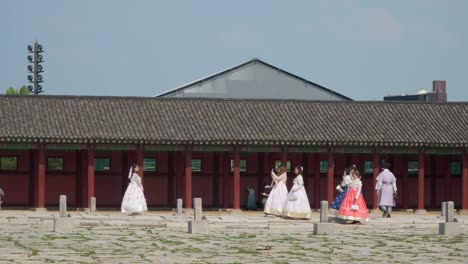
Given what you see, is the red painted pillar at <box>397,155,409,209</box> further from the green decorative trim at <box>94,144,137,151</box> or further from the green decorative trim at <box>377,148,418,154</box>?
the green decorative trim at <box>94,144,137,151</box>

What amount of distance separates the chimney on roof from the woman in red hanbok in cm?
5001

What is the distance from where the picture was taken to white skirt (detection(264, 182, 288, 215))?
128ft

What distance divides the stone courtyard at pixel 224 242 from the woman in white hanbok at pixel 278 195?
110 centimetres

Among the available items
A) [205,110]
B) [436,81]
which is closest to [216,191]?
[205,110]

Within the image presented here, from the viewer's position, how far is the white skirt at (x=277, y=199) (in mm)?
39156

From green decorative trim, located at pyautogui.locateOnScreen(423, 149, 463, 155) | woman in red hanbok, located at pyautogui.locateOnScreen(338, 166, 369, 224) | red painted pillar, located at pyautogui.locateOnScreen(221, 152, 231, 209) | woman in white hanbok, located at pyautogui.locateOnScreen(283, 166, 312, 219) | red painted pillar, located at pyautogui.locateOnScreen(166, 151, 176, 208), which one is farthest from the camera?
green decorative trim, located at pyautogui.locateOnScreen(423, 149, 463, 155)

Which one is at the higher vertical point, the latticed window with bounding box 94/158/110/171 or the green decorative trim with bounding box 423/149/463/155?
the green decorative trim with bounding box 423/149/463/155

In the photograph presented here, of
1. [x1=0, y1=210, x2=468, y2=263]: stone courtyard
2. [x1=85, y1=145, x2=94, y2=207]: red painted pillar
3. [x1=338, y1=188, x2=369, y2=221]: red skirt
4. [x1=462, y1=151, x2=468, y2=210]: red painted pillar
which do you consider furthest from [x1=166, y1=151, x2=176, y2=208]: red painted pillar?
[x1=338, y1=188, x2=369, y2=221]: red skirt

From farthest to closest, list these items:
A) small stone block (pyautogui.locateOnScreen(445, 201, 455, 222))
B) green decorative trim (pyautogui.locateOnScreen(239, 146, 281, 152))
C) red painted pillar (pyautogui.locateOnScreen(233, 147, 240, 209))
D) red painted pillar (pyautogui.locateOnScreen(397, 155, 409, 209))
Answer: red painted pillar (pyautogui.locateOnScreen(397, 155, 409, 209)) → green decorative trim (pyautogui.locateOnScreen(239, 146, 281, 152)) → red painted pillar (pyautogui.locateOnScreen(233, 147, 240, 209)) → small stone block (pyautogui.locateOnScreen(445, 201, 455, 222))

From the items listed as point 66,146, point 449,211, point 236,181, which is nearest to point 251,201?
point 236,181

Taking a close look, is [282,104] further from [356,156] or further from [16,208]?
[16,208]

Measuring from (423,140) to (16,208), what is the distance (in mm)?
15428

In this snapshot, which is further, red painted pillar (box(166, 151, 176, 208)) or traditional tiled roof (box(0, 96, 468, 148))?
red painted pillar (box(166, 151, 176, 208))

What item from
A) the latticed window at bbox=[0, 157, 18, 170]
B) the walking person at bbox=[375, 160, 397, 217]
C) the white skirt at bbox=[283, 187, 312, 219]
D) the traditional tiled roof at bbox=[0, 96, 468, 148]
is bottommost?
the white skirt at bbox=[283, 187, 312, 219]
